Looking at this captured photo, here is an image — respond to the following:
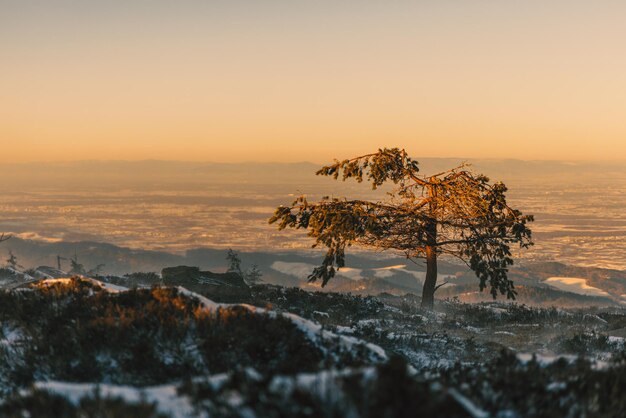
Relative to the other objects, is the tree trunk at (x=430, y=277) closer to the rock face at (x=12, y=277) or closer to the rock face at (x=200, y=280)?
the rock face at (x=200, y=280)

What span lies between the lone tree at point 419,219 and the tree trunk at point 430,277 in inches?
2.4

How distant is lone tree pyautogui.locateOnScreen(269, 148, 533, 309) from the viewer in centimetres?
1914

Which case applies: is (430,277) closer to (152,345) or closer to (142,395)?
(152,345)

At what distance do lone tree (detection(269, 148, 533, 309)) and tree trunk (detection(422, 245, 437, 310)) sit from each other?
0.20ft

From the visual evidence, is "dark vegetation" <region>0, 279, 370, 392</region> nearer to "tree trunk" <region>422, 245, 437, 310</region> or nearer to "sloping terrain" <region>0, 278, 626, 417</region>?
"sloping terrain" <region>0, 278, 626, 417</region>

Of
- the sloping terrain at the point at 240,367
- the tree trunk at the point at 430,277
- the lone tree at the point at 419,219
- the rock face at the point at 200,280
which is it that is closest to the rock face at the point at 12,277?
the rock face at the point at 200,280

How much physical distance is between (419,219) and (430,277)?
3073 mm

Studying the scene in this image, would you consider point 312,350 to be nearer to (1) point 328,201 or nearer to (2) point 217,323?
(2) point 217,323

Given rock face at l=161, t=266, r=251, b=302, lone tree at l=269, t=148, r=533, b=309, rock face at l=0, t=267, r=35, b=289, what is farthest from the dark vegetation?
rock face at l=0, t=267, r=35, b=289

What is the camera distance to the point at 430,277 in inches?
851

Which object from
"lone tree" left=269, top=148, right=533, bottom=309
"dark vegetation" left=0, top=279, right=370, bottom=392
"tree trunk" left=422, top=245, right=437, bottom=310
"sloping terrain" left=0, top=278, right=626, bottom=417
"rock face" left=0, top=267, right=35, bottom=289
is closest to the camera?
"sloping terrain" left=0, top=278, right=626, bottom=417

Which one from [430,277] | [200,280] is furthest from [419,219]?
[200,280]

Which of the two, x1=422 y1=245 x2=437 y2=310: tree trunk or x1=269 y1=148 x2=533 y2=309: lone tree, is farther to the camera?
x1=422 y1=245 x2=437 y2=310: tree trunk

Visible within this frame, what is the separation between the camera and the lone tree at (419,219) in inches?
754
